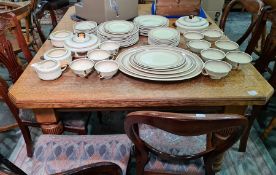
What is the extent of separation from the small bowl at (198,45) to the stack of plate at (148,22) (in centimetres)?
30

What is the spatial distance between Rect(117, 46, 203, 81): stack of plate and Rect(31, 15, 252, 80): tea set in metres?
0.05

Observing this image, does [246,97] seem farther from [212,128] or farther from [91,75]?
[91,75]

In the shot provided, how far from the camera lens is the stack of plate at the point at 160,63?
1.12 m

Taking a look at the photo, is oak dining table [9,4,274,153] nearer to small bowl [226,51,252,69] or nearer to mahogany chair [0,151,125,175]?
small bowl [226,51,252,69]

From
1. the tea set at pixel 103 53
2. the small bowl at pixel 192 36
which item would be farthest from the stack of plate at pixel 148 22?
the small bowl at pixel 192 36

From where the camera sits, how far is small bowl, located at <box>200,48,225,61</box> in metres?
1.22

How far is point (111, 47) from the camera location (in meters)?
Answer: 1.32

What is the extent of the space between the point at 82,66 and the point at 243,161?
4.23ft

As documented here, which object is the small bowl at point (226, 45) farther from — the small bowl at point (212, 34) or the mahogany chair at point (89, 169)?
the mahogany chair at point (89, 169)

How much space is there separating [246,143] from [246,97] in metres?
0.84

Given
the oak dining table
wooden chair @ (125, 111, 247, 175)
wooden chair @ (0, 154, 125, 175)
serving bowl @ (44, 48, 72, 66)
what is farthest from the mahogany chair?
serving bowl @ (44, 48, 72, 66)

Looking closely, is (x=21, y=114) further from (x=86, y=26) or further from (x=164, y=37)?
(x=164, y=37)

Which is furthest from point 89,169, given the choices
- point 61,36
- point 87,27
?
point 87,27

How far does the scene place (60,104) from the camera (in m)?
1.04
